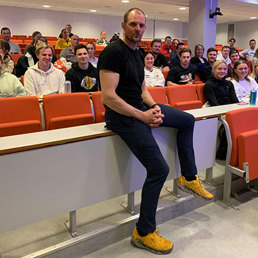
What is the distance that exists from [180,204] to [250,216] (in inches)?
20.7

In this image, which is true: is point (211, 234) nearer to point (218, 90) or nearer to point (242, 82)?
point (218, 90)

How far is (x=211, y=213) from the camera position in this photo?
7.13ft

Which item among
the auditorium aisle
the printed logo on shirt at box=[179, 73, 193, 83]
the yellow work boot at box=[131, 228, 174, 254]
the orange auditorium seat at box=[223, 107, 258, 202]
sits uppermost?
the printed logo on shirt at box=[179, 73, 193, 83]

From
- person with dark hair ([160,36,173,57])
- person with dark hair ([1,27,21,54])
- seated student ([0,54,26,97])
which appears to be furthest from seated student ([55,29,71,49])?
seated student ([0,54,26,97])

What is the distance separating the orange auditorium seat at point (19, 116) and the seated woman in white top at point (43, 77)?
0.70 meters

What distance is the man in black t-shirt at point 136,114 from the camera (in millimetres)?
1576

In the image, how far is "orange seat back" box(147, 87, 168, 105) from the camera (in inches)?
119

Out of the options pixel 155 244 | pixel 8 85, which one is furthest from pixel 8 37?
pixel 155 244

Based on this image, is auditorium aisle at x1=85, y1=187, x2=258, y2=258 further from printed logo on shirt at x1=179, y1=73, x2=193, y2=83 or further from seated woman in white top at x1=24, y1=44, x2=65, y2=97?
printed logo on shirt at x1=179, y1=73, x2=193, y2=83

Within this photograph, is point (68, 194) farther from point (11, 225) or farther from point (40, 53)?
point (40, 53)

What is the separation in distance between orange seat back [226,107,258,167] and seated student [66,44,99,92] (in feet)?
5.87

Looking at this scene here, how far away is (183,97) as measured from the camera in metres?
3.30

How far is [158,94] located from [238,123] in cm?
107

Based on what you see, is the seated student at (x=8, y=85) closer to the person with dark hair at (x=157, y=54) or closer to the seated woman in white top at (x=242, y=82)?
the seated woman in white top at (x=242, y=82)
